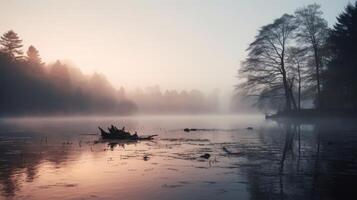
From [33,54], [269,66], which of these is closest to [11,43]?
[33,54]

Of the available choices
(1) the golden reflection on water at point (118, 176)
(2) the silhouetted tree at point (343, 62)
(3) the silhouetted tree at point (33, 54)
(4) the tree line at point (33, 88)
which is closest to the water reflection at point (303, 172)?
(1) the golden reflection on water at point (118, 176)

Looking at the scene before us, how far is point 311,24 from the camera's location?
5991 cm

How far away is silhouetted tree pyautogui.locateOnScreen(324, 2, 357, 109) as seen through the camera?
5394 centimetres

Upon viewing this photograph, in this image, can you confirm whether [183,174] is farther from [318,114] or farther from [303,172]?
[318,114]

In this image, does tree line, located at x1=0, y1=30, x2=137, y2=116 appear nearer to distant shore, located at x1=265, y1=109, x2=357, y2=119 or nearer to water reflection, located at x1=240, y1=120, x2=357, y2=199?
distant shore, located at x1=265, y1=109, x2=357, y2=119

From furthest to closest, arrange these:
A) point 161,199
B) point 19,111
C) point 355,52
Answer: point 19,111 → point 355,52 → point 161,199

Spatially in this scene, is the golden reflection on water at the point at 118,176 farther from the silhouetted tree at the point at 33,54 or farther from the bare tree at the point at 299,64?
the silhouetted tree at the point at 33,54

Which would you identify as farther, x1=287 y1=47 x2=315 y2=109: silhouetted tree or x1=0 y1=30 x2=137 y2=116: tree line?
x1=0 y1=30 x2=137 y2=116: tree line

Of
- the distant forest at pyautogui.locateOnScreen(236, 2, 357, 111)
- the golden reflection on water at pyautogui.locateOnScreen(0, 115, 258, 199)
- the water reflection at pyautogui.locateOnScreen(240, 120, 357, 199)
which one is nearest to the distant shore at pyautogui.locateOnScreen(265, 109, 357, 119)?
the distant forest at pyautogui.locateOnScreen(236, 2, 357, 111)

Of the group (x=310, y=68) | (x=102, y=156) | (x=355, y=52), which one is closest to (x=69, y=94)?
(x=310, y=68)

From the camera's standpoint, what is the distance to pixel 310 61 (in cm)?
6181

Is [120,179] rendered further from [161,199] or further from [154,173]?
[161,199]

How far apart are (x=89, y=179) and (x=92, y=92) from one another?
123 meters

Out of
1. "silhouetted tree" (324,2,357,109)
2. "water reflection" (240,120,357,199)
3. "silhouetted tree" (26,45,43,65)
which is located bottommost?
"water reflection" (240,120,357,199)
